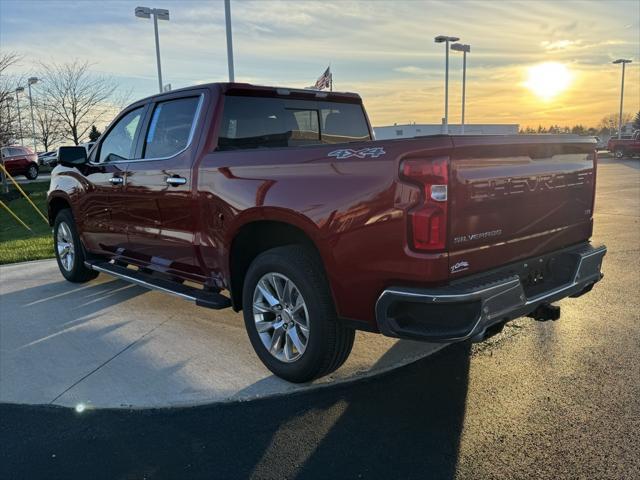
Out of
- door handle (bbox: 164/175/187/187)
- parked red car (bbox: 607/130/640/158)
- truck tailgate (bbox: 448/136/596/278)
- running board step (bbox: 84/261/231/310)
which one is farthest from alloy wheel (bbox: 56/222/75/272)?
parked red car (bbox: 607/130/640/158)

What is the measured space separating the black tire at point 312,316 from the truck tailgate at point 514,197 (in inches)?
34.0

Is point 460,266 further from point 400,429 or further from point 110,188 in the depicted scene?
point 110,188

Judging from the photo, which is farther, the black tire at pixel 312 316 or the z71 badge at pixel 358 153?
the black tire at pixel 312 316

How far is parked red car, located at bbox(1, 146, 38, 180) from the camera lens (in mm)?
25047

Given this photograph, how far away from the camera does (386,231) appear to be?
291 centimetres

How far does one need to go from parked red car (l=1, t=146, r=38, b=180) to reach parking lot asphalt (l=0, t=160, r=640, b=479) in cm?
2520

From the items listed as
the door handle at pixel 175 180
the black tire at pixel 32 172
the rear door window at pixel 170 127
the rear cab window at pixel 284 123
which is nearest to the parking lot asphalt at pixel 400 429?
the door handle at pixel 175 180

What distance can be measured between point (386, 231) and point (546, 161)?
1.27 m

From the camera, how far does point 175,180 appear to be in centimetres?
435

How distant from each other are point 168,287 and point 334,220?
6.90ft

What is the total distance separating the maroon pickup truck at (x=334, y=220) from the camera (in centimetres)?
287

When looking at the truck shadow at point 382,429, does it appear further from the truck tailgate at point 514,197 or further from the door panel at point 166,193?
the door panel at point 166,193

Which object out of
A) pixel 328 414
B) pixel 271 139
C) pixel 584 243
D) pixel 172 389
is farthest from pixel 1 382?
pixel 584 243

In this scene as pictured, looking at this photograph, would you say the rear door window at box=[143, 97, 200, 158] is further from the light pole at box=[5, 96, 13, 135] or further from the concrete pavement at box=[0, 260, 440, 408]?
the light pole at box=[5, 96, 13, 135]
